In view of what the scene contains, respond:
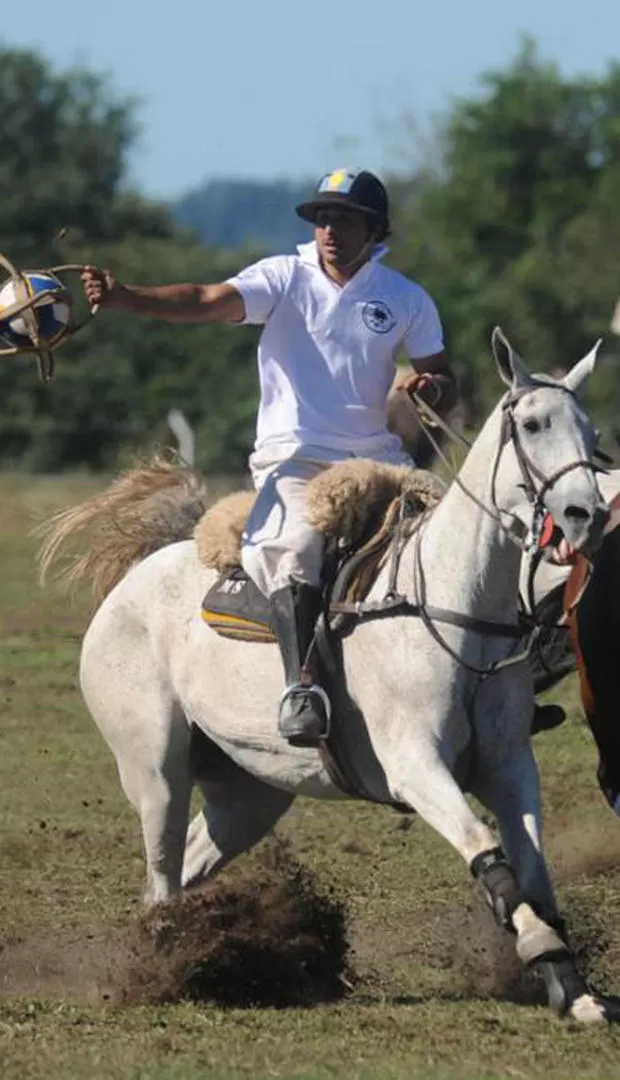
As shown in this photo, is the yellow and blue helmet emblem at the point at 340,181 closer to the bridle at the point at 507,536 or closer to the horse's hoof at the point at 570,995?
the bridle at the point at 507,536

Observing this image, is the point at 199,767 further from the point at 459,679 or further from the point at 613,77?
the point at 613,77

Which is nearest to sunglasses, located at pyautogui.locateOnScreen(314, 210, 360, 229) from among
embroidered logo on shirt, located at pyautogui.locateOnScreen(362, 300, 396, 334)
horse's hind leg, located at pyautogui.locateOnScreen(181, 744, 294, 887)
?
embroidered logo on shirt, located at pyautogui.locateOnScreen(362, 300, 396, 334)

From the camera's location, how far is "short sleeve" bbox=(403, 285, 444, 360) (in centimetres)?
928

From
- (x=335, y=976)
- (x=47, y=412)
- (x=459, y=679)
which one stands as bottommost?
(x=47, y=412)

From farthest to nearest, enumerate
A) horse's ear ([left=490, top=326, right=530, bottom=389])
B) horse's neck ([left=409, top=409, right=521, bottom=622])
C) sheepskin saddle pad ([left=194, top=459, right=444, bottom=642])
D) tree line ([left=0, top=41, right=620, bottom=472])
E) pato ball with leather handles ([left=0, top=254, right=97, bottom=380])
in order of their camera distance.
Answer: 1. tree line ([left=0, top=41, right=620, bottom=472])
2. sheepskin saddle pad ([left=194, top=459, right=444, bottom=642])
3. pato ball with leather handles ([left=0, top=254, right=97, bottom=380])
4. horse's neck ([left=409, top=409, right=521, bottom=622])
5. horse's ear ([left=490, top=326, right=530, bottom=389])

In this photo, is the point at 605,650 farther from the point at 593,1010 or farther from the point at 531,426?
the point at 593,1010

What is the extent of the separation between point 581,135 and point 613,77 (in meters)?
2.38

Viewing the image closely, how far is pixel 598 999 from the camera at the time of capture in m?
8.05

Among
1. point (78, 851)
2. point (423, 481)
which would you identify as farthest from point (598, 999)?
point (78, 851)

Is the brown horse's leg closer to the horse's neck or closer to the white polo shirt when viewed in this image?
the white polo shirt

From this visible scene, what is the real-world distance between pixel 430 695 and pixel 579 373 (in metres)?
1.17

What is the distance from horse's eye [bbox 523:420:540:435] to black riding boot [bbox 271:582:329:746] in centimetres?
115

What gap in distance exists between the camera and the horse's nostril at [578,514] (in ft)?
25.8

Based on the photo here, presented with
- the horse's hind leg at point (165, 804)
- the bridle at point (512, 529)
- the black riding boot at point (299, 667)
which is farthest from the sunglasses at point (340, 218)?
the horse's hind leg at point (165, 804)
